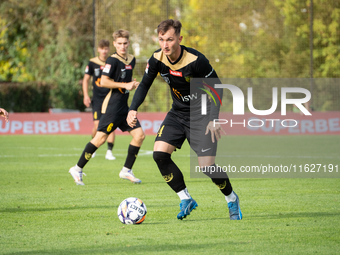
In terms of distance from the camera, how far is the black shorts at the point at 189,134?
5301 millimetres

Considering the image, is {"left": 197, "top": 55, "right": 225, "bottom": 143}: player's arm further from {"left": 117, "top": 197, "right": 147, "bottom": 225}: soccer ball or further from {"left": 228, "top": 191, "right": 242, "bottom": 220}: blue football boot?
{"left": 117, "top": 197, "right": 147, "bottom": 225}: soccer ball

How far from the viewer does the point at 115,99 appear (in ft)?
27.8

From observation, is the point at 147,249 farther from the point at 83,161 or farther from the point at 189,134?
the point at 83,161

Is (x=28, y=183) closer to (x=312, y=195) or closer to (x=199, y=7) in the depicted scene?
(x=312, y=195)

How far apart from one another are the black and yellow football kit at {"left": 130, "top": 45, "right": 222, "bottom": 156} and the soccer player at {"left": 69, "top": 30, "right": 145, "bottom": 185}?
8.52 ft

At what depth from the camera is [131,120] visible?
5.39 meters

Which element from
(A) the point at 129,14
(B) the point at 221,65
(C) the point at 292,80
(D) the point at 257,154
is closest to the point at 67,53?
(A) the point at 129,14

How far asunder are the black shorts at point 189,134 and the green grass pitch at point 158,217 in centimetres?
73

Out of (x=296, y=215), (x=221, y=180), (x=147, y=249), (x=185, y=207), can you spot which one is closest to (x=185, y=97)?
(x=221, y=180)

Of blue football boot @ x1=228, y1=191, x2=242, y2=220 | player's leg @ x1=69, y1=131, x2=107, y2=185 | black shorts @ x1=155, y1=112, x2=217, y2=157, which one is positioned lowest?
player's leg @ x1=69, y1=131, x2=107, y2=185

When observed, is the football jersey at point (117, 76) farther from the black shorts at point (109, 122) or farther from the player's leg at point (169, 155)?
the player's leg at point (169, 155)

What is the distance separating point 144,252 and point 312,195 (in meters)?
3.60

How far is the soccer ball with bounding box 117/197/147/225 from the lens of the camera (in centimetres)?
503

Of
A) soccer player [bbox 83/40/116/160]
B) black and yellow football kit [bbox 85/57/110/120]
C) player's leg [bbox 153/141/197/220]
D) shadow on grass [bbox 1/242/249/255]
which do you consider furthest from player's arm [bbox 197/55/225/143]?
black and yellow football kit [bbox 85/57/110/120]
